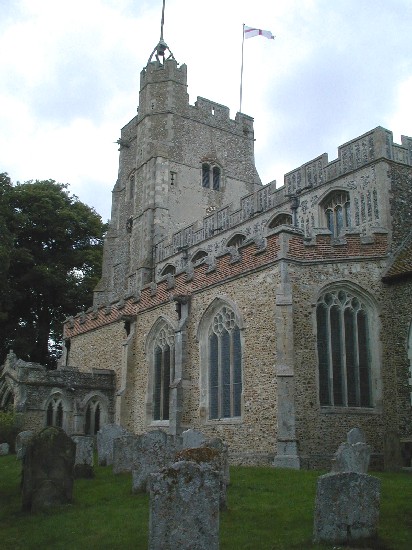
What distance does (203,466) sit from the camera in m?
6.07

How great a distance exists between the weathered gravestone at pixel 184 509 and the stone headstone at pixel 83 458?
649 cm

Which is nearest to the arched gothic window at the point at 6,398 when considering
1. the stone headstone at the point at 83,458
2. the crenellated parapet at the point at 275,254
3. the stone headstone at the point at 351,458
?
the crenellated parapet at the point at 275,254


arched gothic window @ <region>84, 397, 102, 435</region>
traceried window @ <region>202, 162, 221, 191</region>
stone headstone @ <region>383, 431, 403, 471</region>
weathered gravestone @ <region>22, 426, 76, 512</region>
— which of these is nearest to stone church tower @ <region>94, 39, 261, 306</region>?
traceried window @ <region>202, 162, 221, 191</region>

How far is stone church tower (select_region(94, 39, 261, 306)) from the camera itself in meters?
31.0

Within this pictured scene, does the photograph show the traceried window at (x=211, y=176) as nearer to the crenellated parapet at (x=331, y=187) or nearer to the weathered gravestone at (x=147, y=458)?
the crenellated parapet at (x=331, y=187)

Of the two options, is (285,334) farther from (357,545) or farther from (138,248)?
(138,248)

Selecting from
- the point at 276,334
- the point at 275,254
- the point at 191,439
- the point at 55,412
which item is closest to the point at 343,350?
the point at 276,334

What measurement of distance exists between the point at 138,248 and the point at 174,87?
950cm

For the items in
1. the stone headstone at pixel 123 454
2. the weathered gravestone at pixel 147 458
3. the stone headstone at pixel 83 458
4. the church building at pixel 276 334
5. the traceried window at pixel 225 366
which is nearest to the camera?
the weathered gravestone at pixel 147 458

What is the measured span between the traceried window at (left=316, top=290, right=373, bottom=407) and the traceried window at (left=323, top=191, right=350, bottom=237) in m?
3.90

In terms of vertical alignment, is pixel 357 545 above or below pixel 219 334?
below

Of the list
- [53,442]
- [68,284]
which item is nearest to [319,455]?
[53,442]

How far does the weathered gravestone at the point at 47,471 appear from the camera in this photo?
934cm

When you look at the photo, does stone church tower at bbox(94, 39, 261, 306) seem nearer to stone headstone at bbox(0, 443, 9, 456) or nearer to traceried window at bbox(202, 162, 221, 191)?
traceried window at bbox(202, 162, 221, 191)
